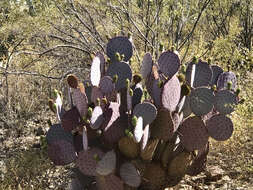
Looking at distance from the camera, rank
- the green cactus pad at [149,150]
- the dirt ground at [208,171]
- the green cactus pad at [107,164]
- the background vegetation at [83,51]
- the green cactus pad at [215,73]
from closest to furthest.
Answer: the green cactus pad at [107,164] → the green cactus pad at [149,150] → the green cactus pad at [215,73] → the dirt ground at [208,171] → the background vegetation at [83,51]

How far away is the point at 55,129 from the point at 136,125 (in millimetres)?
741

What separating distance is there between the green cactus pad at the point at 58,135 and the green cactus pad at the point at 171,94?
759 millimetres

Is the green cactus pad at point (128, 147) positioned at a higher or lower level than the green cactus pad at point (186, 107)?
lower

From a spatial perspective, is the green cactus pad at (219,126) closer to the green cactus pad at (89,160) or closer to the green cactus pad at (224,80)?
the green cactus pad at (224,80)

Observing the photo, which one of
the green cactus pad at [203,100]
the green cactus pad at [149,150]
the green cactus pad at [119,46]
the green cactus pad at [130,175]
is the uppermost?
the green cactus pad at [119,46]

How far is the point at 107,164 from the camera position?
8.89 ft

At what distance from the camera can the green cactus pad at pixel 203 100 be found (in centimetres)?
291

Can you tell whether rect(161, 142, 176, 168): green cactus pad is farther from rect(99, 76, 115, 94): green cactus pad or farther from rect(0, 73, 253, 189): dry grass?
rect(0, 73, 253, 189): dry grass

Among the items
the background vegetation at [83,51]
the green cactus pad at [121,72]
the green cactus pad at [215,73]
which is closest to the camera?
the green cactus pad at [121,72]

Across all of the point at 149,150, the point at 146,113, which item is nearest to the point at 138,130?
the point at 146,113

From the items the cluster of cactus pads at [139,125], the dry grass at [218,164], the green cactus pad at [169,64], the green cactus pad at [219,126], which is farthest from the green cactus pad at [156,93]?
the dry grass at [218,164]

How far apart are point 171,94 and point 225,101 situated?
1.59 feet

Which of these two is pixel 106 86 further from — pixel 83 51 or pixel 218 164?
pixel 83 51

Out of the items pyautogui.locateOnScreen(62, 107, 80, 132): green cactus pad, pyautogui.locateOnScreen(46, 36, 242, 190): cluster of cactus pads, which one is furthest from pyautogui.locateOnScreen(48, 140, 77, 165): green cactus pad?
pyautogui.locateOnScreen(62, 107, 80, 132): green cactus pad
